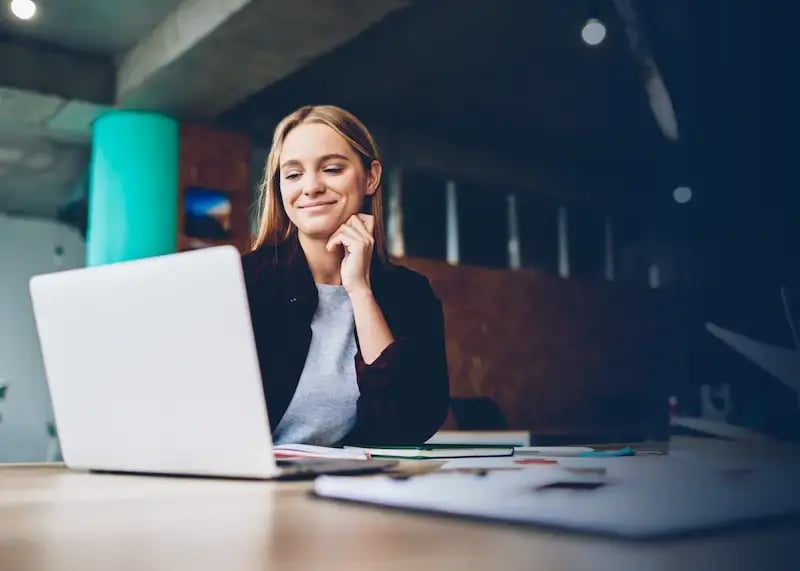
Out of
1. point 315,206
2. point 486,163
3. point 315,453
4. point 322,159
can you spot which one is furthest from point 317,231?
point 486,163

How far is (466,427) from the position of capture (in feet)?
10.1

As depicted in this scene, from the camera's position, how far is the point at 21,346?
25.6 feet

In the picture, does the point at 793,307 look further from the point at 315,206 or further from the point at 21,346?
the point at 21,346

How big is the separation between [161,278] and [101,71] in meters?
5.15

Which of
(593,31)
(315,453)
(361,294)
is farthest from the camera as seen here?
(593,31)

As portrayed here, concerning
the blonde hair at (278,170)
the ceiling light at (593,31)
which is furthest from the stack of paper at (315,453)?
the ceiling light at (593,31)

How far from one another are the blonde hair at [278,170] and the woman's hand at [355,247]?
0.24 ft

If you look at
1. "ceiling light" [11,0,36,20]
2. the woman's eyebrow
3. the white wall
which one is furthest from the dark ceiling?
the white wall

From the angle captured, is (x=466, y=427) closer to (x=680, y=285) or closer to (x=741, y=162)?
(x=741, y=162)

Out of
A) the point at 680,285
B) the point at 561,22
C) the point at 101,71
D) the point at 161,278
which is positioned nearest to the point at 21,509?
the point at 161,278

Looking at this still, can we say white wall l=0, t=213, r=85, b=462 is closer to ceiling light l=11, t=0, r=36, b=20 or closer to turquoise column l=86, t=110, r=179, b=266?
turquoise column l=86, t=110, r=179, b=266

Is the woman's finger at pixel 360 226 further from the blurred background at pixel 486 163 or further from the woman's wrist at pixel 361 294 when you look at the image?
the blurred background at pixel 486 163

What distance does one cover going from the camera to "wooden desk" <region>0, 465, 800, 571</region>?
0.38 m

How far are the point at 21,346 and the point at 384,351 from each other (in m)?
7.36
